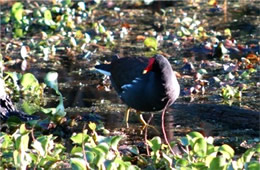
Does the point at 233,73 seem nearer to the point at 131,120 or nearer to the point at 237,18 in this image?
the point at 131,120

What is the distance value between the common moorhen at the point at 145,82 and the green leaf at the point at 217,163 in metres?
1.72

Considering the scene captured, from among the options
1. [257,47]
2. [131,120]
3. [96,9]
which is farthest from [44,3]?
[131,120]

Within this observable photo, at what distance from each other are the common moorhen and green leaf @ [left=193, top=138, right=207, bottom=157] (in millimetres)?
1404

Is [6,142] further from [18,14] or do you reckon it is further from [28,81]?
[18,14]

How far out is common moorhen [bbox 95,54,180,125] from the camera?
19.6 feet

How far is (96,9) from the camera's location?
1262cm

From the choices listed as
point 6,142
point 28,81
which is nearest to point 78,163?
point 6,142

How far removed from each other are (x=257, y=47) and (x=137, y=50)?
5.35 ft

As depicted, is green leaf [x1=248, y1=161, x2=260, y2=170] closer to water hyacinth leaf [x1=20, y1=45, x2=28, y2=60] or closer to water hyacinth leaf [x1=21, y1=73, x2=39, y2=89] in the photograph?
water hyacinth leaf [x1=21, y1=73, x2=39, y2=89]

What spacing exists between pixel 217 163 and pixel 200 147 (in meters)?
0.33

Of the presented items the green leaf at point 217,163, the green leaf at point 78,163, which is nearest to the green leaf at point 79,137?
the green leaf at point 78,163

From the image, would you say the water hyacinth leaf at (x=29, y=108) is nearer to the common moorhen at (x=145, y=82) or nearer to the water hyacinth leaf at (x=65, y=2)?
the common moorhen at (x=145, y=82)

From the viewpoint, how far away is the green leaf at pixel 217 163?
429 centimetres

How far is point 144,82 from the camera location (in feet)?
20.5
